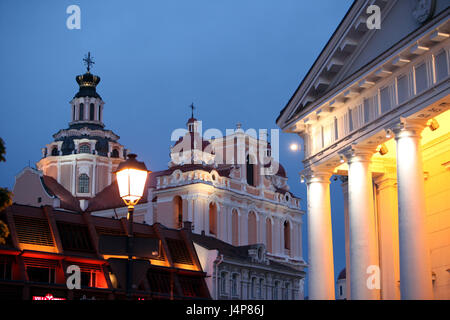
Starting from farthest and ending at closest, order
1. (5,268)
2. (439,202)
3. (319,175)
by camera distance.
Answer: (5,268), (439,202), (319,175)

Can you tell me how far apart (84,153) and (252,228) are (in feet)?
77.2

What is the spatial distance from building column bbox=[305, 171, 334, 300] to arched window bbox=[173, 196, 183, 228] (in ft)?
176

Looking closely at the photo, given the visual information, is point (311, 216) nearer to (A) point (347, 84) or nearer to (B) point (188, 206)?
(A) point (347, 84)

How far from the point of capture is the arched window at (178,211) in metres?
81.8

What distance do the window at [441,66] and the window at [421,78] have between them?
55 cm

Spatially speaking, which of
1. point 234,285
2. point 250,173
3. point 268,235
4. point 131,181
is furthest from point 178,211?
point 131,181

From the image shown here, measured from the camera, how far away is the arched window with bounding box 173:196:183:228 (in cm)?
8181

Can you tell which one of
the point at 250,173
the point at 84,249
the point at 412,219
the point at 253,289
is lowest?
the point at 412,219

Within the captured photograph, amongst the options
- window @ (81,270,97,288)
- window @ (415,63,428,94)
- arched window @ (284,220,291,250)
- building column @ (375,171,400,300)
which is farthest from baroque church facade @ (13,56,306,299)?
window @ (415,63,428,94)

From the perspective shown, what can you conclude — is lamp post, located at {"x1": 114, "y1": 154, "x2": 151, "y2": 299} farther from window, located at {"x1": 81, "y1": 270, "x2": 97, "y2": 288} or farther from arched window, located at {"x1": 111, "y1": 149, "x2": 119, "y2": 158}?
arched window, located at {"x1": 111, "y1": 149, "x2": 119, "y2": 158}

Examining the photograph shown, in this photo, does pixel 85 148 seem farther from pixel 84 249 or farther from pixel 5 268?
pixel 5 268

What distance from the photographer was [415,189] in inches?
877

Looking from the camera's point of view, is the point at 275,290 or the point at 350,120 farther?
the point at 275,290

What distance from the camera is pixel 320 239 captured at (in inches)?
1119
